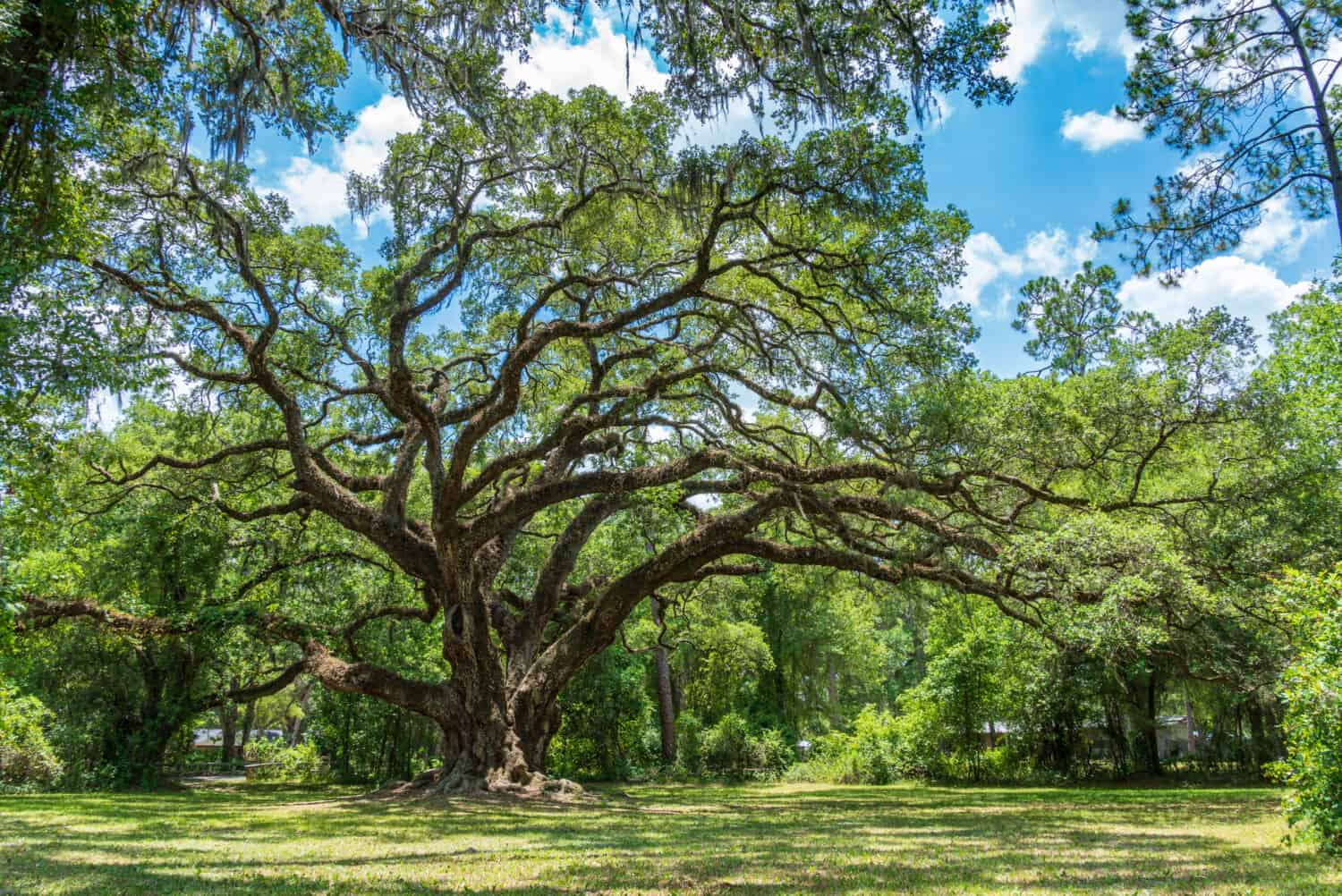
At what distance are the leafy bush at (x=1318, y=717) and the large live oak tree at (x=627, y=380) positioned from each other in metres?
2.84

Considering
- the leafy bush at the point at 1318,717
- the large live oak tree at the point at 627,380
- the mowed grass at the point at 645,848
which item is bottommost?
the mowed grass at the point at 645,848

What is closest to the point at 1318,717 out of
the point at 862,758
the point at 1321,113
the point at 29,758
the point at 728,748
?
the point at 1321,113

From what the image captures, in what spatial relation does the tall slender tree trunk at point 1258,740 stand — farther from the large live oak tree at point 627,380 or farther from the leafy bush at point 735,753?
the leafy bush at point 735,753

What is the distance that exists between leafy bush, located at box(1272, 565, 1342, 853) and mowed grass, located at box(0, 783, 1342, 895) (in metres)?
0.34

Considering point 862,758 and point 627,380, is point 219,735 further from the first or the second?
point 627,380

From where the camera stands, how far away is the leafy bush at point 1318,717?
513 cm

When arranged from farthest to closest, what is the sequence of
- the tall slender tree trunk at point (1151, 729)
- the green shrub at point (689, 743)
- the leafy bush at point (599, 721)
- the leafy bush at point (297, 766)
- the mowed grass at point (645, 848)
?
the green shrub at point (689, 743)
the leafy bush at point (599, 721)
the leafy bush at point (297, 766)
the tall slender tree trunk at point (1151, 729)
the mowed grass at point (645, 848)

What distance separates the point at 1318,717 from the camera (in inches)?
208

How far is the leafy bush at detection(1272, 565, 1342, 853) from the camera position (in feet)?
16.8

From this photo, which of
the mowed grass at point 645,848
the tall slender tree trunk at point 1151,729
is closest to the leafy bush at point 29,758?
the mowed grass at point 645,848

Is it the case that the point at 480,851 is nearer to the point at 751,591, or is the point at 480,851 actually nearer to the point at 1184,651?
the point at 1184,651

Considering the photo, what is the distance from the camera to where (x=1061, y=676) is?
16812mm

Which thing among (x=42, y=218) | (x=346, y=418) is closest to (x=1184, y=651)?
(x=42, y=218)

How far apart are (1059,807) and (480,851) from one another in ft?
29.0
